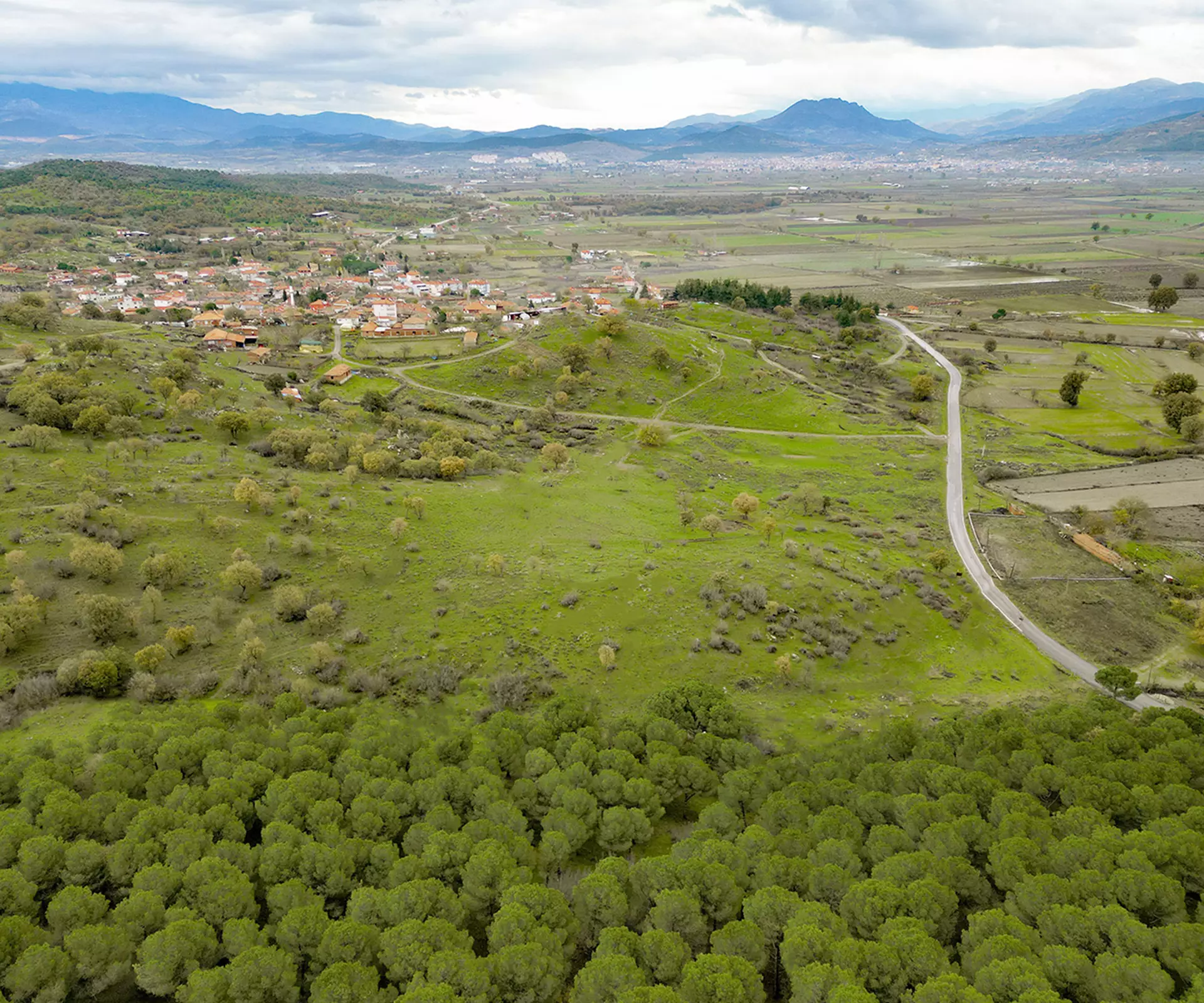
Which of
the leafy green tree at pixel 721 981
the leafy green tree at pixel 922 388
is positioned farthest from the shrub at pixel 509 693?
the leafy green tree at pixel 922 388

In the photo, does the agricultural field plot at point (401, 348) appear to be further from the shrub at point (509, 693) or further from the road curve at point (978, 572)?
the shrub at point (509, 693)

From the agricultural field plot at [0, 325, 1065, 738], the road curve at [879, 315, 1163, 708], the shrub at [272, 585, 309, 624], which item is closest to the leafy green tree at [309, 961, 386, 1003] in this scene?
the agricultural field plot at [0, 325, 1065, 738]

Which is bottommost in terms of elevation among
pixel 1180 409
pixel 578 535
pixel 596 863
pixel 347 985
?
pixel 596 863

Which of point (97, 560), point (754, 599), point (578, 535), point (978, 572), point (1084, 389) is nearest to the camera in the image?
point (97, 560)

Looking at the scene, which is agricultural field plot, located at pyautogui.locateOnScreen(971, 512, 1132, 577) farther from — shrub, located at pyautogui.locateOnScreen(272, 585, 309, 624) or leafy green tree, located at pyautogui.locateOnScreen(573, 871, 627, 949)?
shrub, located at pyautogui.locateOnScreen(272, 585, 309, 624)

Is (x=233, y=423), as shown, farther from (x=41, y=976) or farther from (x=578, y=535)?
(x=41, y=976)

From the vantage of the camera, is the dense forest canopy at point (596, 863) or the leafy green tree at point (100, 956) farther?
the dense forest canopy at point (596, 863)

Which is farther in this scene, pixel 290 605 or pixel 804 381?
pixel 804 381

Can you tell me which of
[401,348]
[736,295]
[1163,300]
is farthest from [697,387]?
[1163,300]
